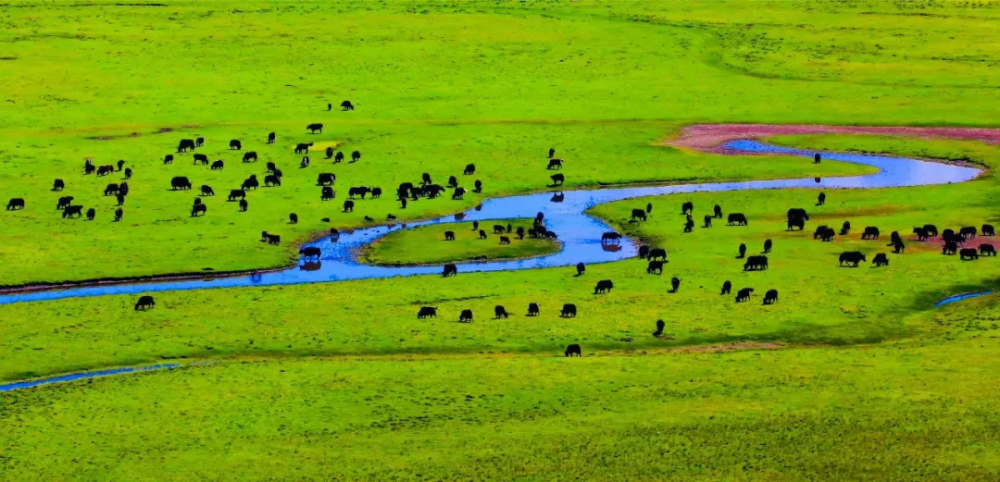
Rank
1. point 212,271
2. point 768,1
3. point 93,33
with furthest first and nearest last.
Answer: point 768,1 → point 93,33 → point 212,271

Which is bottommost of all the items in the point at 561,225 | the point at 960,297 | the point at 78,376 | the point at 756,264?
the point at 78,376

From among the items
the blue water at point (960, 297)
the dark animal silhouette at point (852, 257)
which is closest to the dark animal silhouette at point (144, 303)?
the dark animal silhouette at point (852, 257)

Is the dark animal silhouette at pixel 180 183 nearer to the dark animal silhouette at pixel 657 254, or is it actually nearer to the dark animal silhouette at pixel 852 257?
the dark animal silhouette at pixel 657 254

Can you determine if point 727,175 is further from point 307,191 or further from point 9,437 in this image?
point 9,437

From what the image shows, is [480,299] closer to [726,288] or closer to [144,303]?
[726,288]

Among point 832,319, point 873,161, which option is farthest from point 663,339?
point 873,161

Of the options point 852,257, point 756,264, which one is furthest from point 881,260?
point 756,264

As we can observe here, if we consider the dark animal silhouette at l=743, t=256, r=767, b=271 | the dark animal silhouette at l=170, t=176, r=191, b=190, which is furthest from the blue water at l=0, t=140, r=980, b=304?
the dark animal silhouette at l=170, t=176, r=191, b=190
